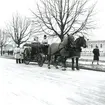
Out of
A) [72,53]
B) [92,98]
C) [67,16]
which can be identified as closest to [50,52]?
[72,53]

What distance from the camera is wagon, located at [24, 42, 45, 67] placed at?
20013mm

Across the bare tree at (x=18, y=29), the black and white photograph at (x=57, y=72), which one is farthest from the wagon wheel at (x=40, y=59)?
the bare tree at (x=18, y=29)

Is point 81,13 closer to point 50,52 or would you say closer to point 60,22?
point 60,22

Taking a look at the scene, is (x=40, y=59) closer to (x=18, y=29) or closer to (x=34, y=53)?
(x=34, y=53)

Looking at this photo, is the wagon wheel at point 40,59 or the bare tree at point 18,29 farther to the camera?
the bare tree at point 18,29


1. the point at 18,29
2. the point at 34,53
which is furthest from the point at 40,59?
the point at 18,29

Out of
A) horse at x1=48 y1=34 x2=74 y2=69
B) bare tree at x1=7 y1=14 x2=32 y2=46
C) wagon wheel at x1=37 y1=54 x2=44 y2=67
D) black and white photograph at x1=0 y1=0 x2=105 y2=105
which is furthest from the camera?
bare tree at x1=7 y1=14 x2=32 y2=46

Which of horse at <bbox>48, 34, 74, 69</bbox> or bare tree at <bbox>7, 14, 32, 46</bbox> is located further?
bare tree at <bbox>7, 14, 32, 46</bbox>

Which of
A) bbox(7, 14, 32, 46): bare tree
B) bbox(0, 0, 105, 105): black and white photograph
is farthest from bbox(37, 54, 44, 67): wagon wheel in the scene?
bbox(7, 14, 32, 46): bare tree

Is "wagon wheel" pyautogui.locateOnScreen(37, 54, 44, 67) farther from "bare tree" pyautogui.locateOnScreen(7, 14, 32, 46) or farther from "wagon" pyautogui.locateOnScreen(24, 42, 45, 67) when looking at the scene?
"bare tree" pyautogui.locateOnScreen(7, 14, 32, 46)

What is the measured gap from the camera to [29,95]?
745 centimetres

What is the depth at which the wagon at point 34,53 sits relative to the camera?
20013 mm

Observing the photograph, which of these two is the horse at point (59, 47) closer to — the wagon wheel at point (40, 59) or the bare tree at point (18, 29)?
the wagon wheel at point (40, 59)

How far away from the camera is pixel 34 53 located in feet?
70.2
